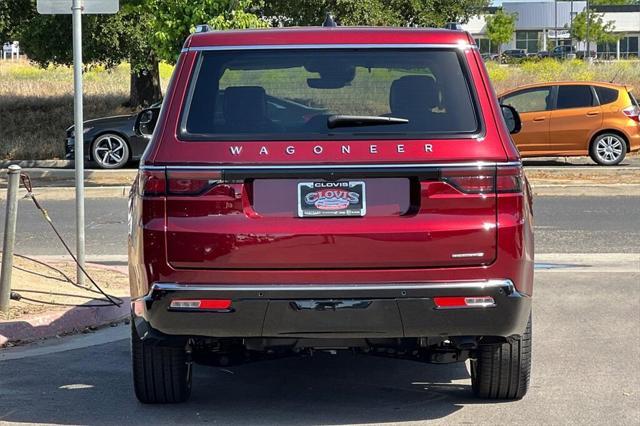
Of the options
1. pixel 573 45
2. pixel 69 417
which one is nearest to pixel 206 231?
pixel 69 417

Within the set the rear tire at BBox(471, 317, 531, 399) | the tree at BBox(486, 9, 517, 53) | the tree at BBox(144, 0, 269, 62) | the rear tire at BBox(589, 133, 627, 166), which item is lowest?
the rear tire at BBox(471, 317, 531, 399)

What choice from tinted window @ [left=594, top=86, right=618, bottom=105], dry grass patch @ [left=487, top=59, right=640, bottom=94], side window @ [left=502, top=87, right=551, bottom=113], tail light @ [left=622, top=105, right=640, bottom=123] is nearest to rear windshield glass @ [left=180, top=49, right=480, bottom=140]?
side window @ [left=502, top=87, right=551, bottom=113]

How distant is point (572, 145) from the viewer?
20.6 metres

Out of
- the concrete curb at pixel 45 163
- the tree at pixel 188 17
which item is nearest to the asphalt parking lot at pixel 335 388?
the tree at pixel 188 17

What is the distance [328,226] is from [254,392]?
1.59 metres

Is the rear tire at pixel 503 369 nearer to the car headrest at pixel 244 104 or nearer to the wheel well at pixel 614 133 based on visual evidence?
the car headrest at pixel 244 104

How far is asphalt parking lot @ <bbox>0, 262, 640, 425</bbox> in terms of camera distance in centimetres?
552

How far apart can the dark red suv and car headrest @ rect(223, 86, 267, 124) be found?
0.01m

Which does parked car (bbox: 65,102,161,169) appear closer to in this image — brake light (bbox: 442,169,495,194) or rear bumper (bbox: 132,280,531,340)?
rear bumper (bbox: 132,280,531,340)

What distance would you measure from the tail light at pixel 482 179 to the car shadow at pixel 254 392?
125cm

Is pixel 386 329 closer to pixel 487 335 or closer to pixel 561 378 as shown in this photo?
pixel 487 335

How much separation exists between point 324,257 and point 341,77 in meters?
0.96

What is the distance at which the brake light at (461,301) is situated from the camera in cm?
489

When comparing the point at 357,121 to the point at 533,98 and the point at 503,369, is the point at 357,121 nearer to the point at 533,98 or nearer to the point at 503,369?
the point at 503,369
